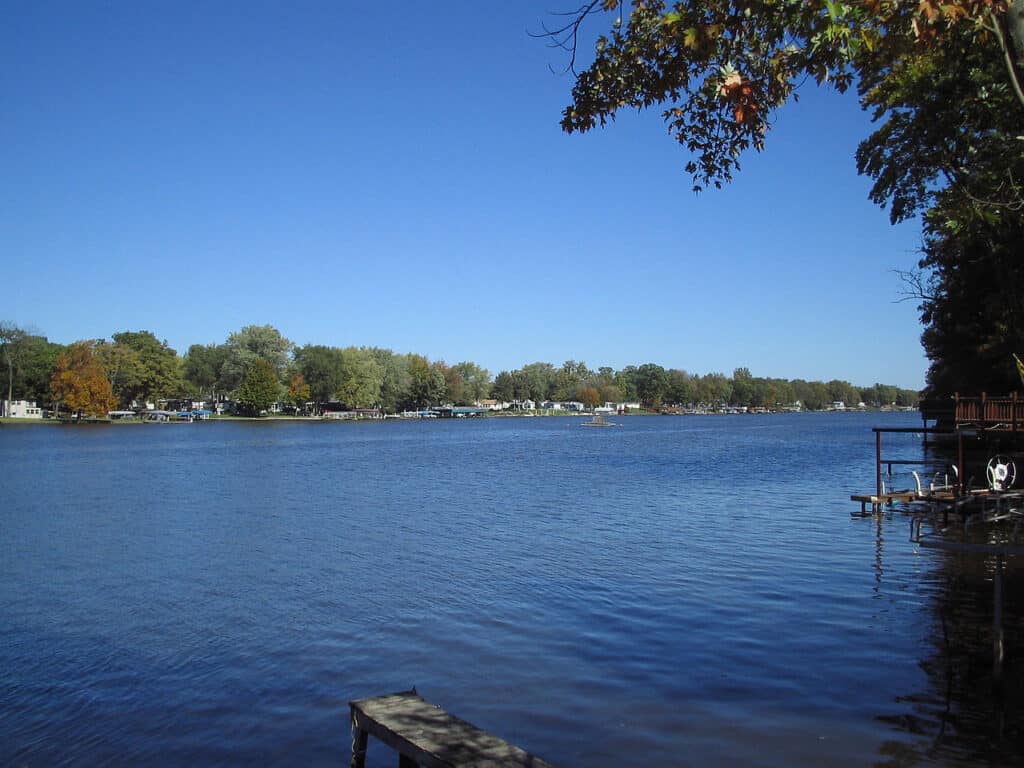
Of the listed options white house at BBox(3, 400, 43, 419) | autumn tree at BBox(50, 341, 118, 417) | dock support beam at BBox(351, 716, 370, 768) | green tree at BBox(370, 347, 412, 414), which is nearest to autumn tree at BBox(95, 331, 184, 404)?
autumn tree at BBox(50, 341, 118, 417)

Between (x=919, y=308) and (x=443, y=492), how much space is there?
26.9 m

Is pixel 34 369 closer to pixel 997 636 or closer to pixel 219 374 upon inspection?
pixel 219 374

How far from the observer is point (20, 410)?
121375 millimetres

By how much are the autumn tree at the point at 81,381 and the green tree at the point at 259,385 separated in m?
21.2

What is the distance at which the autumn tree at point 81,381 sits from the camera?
375 feet

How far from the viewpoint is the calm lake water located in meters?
8.37

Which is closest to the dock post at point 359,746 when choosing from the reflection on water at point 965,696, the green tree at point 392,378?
the reflection on water at point 965,696

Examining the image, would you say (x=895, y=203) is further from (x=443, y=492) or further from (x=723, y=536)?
(x=443, y=492)

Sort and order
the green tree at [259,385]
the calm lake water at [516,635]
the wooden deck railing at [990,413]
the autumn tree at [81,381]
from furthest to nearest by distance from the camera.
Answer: the green tree at [259,385], the autumn tree at [81,381], the wooden deck railing at [990,413], the calm lake water at [516,635]

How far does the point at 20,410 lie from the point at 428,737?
138m

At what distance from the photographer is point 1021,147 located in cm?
1222

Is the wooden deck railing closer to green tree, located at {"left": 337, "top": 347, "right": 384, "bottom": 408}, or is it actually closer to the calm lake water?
the calm lake water

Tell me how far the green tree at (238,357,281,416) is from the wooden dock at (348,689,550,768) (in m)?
129

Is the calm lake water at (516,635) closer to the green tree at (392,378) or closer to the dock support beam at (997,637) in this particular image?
the dock support beam at (997,637)
